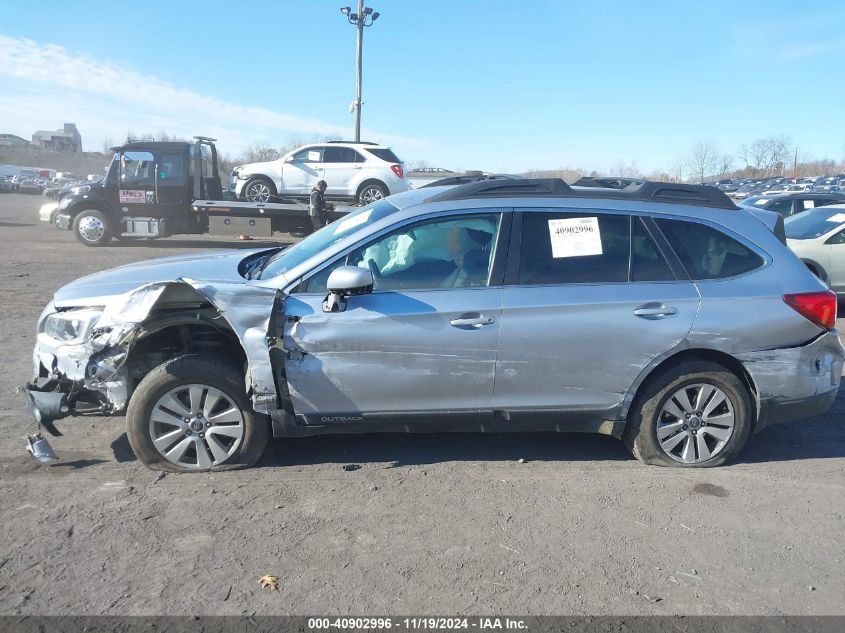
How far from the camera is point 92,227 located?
16969 mm

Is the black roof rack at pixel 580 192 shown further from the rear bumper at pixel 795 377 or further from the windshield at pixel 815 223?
the windshield at pixel 815 223

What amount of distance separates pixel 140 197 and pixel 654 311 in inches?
606

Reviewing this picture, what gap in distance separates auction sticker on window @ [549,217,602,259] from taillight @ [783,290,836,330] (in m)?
1.29

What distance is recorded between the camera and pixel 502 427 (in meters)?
4.44

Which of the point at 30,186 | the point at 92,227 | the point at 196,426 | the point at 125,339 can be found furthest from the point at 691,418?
the point at 30,186

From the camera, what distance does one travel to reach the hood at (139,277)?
448cm

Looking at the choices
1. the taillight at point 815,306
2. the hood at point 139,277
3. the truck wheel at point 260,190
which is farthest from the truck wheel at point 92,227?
the taillight at point 815,306

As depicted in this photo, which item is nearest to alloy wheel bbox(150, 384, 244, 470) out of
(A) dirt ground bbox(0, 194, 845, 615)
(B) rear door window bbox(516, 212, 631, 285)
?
(A) dirt ground bbox(0, 194, 845, 615)

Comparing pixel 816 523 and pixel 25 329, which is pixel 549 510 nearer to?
pixel 816 523

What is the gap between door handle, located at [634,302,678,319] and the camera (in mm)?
4359

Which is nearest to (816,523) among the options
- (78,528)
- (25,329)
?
(78,528)

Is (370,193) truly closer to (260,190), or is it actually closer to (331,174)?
(331,174)

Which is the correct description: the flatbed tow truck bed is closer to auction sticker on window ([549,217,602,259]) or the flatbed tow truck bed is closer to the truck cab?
the truck cab

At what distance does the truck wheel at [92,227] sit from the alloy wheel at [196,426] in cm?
1448
